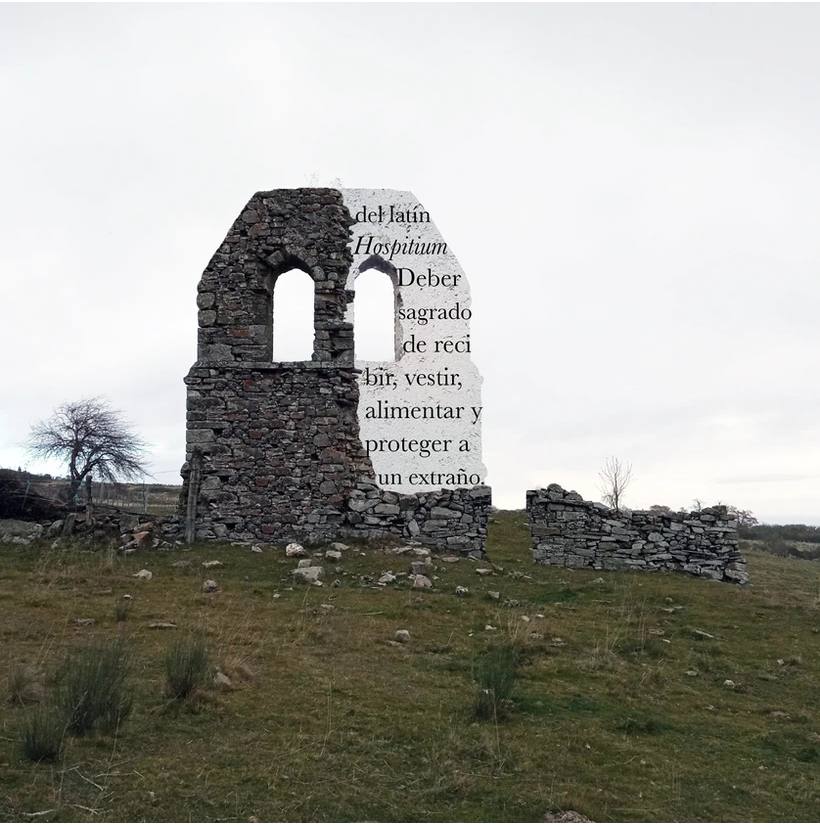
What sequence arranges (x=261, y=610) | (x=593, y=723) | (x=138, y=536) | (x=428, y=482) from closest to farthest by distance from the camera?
(x=593, y=723) → (x=261, y=610) → (x=138, y=536) → (x=428, y=482)

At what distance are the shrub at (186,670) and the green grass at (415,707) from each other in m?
0.16

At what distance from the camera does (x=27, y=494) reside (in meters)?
17.6

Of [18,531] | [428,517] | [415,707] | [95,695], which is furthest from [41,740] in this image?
[18,531]

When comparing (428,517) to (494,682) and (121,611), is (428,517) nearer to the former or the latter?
(121,611)

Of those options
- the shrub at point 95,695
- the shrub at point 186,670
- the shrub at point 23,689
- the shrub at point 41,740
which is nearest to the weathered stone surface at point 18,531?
the shrub at point 23,689

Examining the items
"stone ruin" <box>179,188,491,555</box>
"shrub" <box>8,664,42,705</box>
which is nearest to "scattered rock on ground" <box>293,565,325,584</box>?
"stone ruin" <box>179,188,491,555</box>

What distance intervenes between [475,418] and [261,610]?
6834 millimetres

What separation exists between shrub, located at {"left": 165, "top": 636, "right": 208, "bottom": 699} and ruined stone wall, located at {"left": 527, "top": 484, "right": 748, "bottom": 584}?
9.18 m

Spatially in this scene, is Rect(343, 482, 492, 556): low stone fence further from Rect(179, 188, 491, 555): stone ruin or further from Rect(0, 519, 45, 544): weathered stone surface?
Rect(0, 519, 45, 544): weathered stone surface

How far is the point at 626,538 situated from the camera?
1441cm

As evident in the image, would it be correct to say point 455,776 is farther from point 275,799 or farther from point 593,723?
point 593,723

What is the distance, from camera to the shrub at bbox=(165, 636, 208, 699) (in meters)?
5.71

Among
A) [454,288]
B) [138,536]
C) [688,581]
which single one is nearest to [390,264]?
[454,288]

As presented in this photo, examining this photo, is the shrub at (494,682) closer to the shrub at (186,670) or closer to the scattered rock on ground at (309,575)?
the shrub at (186,670)
